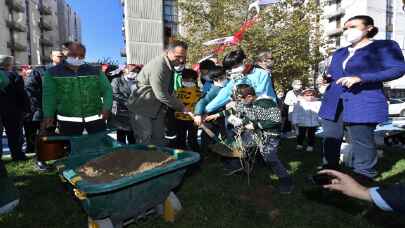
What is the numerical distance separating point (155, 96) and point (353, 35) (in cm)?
233

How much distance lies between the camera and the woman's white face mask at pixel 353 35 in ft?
10.8

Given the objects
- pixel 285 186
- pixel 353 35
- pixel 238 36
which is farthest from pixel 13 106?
pixel 238 36

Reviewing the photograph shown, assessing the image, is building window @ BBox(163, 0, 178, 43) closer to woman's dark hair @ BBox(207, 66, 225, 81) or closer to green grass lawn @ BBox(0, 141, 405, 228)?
woman's dark hair @ BBox(207, 66, 225, 81)

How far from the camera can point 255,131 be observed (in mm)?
3699

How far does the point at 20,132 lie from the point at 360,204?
5.60m

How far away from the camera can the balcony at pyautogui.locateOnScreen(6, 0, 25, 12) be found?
41.6 m

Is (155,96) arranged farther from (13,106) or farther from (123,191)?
(13,106)

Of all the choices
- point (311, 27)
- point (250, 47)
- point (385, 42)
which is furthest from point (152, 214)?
point (311, 27)

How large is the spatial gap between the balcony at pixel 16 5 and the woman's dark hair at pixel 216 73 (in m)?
45.2

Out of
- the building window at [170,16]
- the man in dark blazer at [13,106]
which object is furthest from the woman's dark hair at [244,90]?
the building window at [170,16]

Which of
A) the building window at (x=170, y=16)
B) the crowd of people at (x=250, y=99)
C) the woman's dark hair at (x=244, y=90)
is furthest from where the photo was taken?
the building window at (x=170, y=16)

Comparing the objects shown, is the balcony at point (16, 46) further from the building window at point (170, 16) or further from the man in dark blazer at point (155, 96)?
the man in dark blazer at point (155, 96)

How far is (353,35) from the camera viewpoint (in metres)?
3.34

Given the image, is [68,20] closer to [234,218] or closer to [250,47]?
[250,47]
